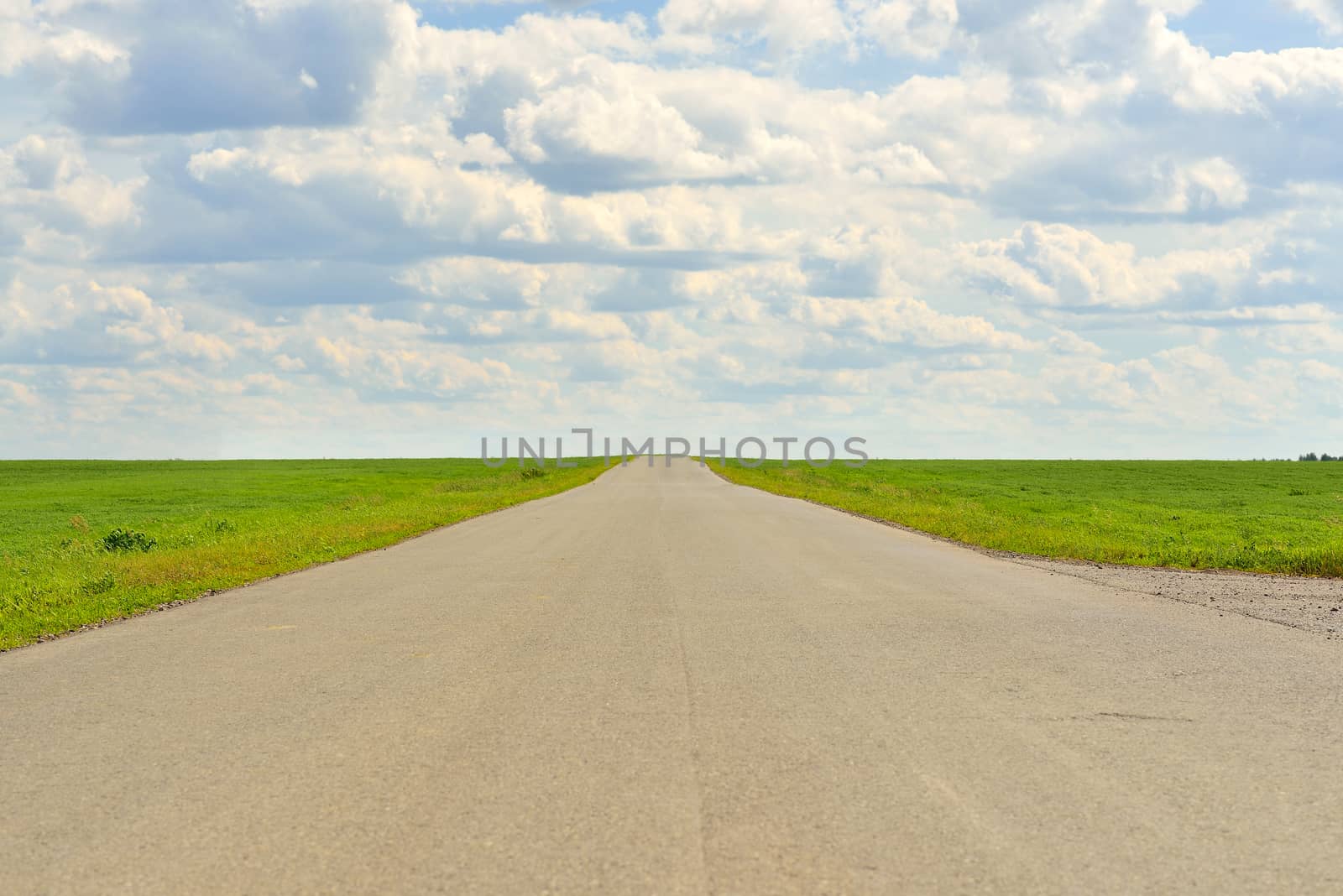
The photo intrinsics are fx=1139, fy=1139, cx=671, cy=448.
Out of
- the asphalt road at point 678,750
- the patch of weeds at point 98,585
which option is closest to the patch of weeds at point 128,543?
the patch of weeds at point 98,585

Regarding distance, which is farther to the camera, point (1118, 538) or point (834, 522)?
point (834, 522)

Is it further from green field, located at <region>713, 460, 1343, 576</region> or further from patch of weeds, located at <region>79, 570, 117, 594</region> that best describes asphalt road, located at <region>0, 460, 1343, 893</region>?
green field, located at <region>713, 460, 1343, 576</region>

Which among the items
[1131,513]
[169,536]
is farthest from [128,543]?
[1131,513]

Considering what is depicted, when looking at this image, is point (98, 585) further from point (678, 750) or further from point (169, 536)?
point (678, 750)

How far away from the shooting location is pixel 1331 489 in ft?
209

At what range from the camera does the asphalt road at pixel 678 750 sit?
4.81 m

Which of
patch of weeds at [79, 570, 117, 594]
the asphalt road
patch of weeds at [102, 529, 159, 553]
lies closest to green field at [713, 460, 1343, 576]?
the asphalt road

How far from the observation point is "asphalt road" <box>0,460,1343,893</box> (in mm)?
4812

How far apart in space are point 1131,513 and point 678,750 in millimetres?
33871

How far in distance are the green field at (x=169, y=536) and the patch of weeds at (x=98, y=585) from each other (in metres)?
0.02

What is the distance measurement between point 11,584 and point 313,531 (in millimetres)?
8500

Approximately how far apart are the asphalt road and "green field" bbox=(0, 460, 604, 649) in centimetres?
221

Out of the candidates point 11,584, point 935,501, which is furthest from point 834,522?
point 11,584

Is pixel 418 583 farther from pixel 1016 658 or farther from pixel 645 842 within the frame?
pixel 645 842
